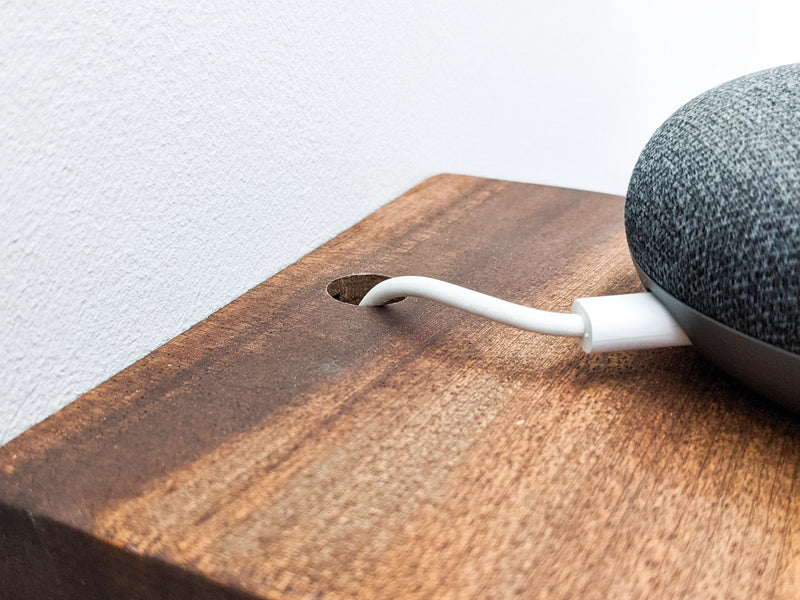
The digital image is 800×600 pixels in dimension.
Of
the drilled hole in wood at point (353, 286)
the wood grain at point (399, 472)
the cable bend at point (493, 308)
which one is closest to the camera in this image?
the wood grain at point (399, 472)

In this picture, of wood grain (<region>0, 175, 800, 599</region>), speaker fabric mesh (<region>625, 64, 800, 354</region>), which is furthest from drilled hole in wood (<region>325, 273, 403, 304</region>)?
speaker fabric mesh (<region>625, 64, 800, 354</region>)

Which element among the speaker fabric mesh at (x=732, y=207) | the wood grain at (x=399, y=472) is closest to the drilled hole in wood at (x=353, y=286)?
the wood grain at (x=399, y=472)

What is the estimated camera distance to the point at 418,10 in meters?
0.61

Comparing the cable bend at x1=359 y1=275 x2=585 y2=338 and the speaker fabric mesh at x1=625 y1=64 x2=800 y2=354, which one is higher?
the speaker fabric mesh at x1=625 y1=64 x2=800 y2=354

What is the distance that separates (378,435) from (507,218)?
0.29 metres

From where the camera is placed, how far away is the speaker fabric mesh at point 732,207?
27 cm

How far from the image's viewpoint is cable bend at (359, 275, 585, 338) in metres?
0.35

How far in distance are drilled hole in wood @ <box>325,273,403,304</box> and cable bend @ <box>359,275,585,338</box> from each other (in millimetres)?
65

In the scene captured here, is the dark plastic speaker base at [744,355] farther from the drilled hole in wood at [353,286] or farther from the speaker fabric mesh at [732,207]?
the drilled hole in wood at [353,286]

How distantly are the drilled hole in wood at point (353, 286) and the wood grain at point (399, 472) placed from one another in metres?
0.04

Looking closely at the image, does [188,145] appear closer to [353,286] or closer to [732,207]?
[353,286]

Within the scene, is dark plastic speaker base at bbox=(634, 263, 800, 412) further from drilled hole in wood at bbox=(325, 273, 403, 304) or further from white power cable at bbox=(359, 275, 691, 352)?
drilled hole in wood at bbox=(325, 273, 403, 304)

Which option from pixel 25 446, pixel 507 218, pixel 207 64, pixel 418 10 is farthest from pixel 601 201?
pixel 25 446

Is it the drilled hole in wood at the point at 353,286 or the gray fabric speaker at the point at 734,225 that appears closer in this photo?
the gray fabric speaker at the point at 734,225
